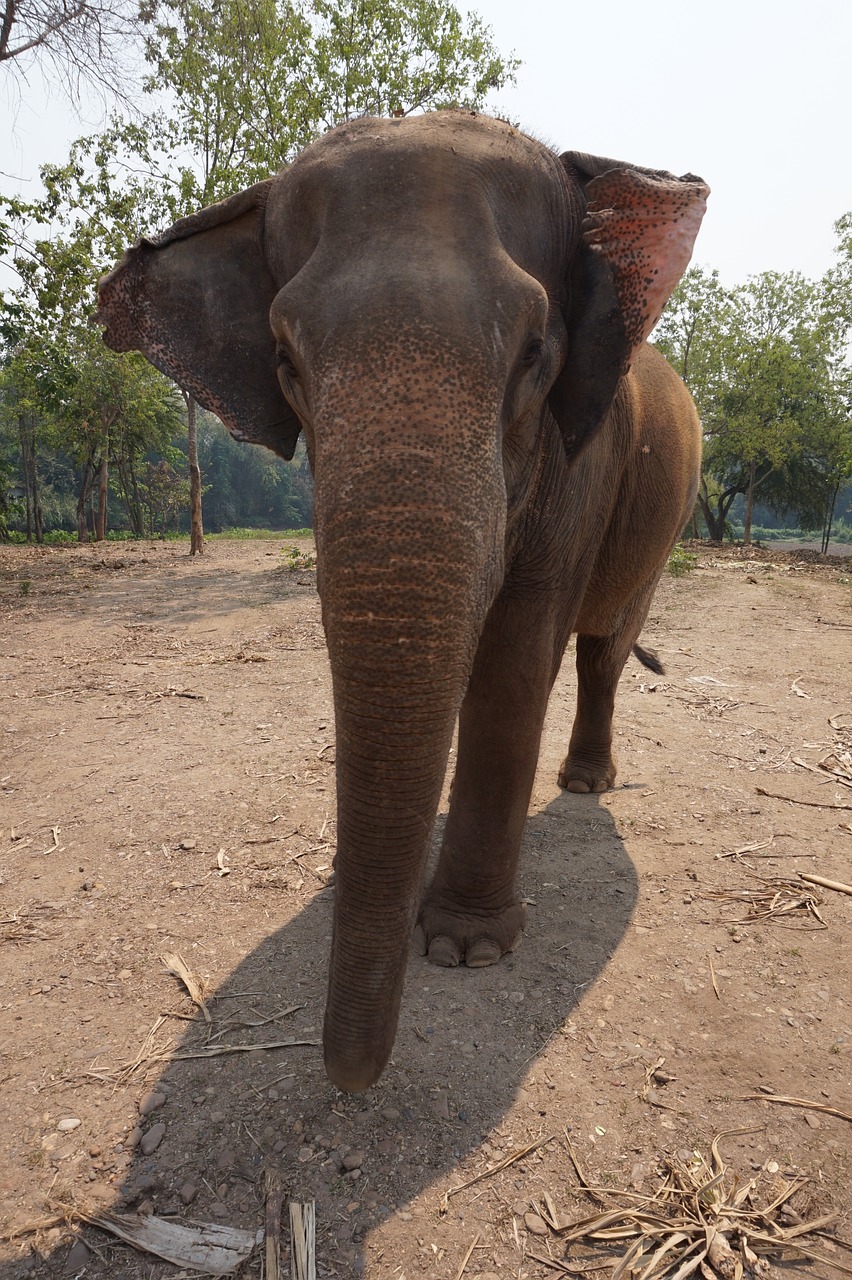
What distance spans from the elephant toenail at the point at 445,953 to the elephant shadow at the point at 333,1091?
0.11 ft

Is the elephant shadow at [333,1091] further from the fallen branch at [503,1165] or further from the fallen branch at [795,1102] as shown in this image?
the fallen branch at [795,1102]

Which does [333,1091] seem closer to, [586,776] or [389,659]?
[389,659]

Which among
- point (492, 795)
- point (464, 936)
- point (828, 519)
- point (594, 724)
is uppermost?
point (828, 519)

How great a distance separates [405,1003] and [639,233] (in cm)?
254

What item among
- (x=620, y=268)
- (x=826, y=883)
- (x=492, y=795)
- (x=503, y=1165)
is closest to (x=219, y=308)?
(x=620, y=268)

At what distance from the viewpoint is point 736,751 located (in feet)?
Answer: 16.8

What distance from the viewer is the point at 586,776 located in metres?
4.55

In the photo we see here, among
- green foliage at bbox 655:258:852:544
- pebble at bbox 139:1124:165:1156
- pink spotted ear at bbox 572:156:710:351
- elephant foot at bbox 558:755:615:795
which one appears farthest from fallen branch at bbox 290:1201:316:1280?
green foliage at bbox 655:258:852:544

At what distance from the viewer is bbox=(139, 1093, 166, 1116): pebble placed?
2.27 meters

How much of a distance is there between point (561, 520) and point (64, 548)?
63.3 ft

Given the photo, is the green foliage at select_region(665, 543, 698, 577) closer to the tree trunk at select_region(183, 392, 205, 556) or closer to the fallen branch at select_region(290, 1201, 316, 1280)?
the tree trunk at select_region(183, 392, 205, 556)

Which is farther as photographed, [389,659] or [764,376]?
[764,376]

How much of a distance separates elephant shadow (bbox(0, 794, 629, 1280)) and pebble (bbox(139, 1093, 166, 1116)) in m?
0.02

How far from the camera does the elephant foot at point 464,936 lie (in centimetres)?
297
